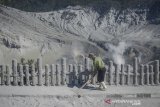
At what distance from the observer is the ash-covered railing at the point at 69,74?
1523 centimetres

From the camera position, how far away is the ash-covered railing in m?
15.2

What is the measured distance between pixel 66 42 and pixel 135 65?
435 inches

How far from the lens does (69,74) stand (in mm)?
15445

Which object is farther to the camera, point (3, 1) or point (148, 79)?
point (3, 1)

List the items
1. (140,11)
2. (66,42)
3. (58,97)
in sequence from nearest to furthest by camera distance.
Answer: (58,97)
(66,42)
(140,11)

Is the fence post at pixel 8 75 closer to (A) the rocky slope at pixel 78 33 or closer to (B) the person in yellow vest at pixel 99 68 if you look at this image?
(B) the person in yellow vest at pixel 99 68

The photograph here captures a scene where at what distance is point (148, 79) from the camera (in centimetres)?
1568

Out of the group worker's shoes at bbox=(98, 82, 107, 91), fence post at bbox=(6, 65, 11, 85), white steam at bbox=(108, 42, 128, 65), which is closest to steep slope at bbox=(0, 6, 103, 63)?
white steam at bbox=(108, 42, 128, 65)

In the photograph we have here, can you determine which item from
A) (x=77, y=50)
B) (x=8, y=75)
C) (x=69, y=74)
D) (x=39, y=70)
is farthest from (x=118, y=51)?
(x=8, y=75)

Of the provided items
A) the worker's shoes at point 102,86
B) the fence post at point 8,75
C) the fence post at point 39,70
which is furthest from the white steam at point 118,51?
the fence post at point 8,75

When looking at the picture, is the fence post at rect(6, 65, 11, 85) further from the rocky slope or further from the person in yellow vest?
the rocky slope

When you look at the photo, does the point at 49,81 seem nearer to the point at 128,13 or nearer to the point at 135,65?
the point at 135,65

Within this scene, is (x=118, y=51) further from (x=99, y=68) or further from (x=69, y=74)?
(x=99, y=68)

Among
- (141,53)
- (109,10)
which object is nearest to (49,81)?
(141,53)
